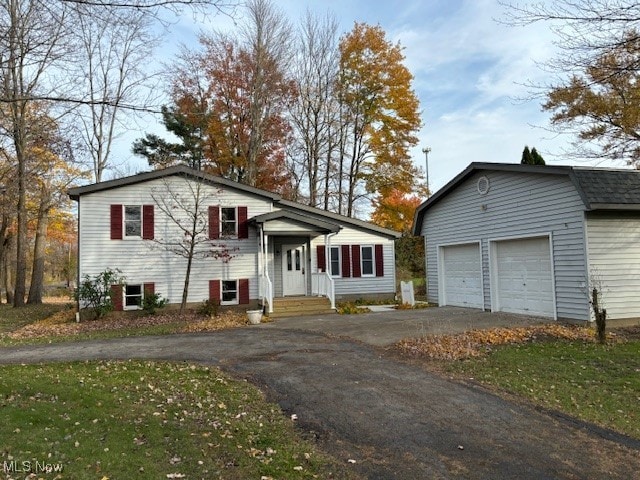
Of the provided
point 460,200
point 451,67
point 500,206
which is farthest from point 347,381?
point 451,67

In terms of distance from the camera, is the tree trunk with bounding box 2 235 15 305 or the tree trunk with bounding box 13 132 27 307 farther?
the tree trunk with bounding box 2 235 15 305

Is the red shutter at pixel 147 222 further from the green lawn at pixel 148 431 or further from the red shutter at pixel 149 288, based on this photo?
the green lawn at pixel 148 431

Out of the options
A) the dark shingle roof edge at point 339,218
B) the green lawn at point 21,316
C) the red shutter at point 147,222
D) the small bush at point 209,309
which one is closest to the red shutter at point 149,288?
the red shutter at point 147,222

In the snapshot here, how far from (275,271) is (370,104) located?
13590 mm

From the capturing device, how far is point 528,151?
73.8 feet

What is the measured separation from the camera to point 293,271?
18844 mm

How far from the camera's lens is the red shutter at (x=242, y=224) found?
17.8 meters

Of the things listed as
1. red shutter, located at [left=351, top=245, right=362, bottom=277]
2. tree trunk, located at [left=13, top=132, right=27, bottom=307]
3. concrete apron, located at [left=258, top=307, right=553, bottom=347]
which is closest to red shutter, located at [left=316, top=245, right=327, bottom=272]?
red shutter, located at [left=351, top=245, right=362, bottom=277]

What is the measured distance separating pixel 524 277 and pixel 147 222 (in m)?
13.1

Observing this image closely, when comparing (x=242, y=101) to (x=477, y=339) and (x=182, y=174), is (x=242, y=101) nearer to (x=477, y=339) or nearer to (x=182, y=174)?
(x=182, y=174)

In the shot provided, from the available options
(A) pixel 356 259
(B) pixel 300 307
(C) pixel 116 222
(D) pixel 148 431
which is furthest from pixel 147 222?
(D) pixel 148 431

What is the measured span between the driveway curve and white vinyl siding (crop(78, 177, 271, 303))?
24.5 feet

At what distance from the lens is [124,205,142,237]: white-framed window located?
16.7m

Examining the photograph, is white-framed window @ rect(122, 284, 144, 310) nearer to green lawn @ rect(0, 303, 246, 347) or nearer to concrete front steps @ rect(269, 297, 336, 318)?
green lawn @ rect(0, 303, 246, 347)
